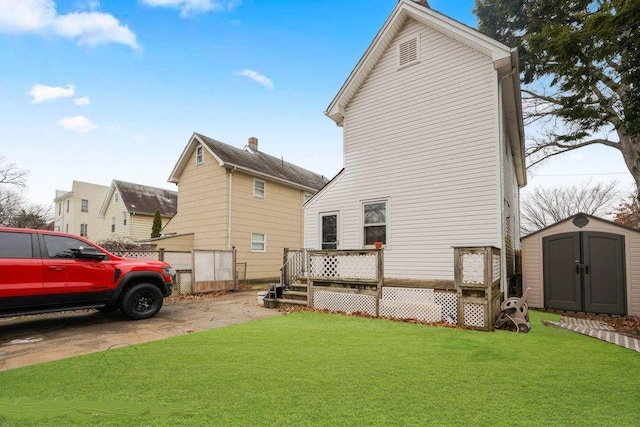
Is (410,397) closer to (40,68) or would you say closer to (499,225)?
(499,225)

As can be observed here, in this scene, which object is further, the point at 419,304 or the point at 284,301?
the point at 284,301

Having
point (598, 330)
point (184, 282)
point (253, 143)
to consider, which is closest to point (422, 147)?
point (598, 330)

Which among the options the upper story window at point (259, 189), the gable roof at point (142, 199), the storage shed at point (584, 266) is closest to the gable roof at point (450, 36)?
the storage shed at point (584, 266)

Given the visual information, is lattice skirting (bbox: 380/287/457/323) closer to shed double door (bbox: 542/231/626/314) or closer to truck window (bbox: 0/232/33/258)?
shed double door (bbox: 542/231/626/314)

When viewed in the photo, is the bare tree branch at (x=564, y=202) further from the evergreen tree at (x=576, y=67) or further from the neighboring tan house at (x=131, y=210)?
the neighboring tan house at (x=131, y=210)

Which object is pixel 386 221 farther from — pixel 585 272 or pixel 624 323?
pixel 624 323

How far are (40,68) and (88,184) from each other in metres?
26.0

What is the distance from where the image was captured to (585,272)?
29.1ft

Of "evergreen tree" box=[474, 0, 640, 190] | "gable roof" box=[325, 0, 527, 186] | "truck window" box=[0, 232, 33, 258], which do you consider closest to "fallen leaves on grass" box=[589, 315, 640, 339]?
"evergreen tree" box=[474, 0, 640, 190]

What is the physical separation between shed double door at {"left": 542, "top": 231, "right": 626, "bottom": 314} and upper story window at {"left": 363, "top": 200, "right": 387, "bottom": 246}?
4.81m

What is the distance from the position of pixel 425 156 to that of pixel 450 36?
134 inches

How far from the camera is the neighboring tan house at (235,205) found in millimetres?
15445

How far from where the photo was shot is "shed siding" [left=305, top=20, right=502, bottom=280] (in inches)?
329

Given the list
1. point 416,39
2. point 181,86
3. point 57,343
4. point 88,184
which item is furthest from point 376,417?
point 88,184
